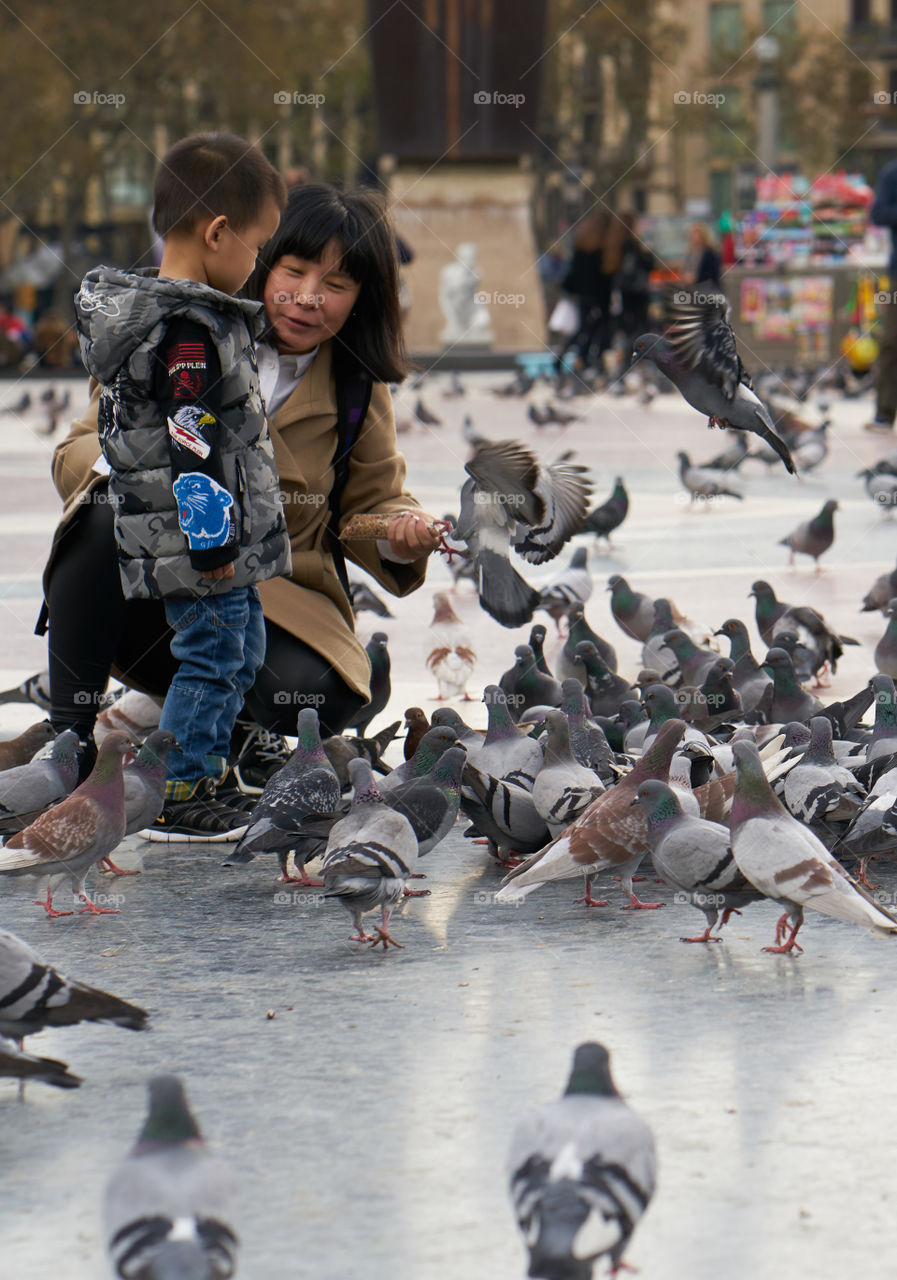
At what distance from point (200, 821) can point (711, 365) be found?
1.66m

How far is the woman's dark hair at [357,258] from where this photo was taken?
15.3 feet

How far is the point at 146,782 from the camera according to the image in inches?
169

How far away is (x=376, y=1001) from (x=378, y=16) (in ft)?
99.6

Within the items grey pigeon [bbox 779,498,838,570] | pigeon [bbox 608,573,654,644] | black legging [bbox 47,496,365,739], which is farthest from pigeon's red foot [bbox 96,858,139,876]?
grey pigeon [bbox 779,498,838,570]

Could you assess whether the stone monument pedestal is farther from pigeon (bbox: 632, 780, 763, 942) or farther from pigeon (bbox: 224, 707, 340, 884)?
pigeon (bbox: 632, 780, 763, 942)

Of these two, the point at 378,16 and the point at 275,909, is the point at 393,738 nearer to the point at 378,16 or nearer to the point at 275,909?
the point at 275,909

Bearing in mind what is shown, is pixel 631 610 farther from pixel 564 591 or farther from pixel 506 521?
pixel 506 521

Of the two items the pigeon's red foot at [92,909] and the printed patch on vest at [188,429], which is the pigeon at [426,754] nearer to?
the pigeon's red foot at [92,909]

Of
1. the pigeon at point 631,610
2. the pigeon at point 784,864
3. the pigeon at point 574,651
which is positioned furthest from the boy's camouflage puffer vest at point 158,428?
the pigeon at point 631,610

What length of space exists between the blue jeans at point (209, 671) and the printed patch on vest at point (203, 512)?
0.19m

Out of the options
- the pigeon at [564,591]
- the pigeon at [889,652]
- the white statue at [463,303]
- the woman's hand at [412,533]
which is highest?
the woman's hand at [412,533]

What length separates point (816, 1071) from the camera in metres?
2.94

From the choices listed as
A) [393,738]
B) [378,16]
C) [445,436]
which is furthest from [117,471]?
[378,16]

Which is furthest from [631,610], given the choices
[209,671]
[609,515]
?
[209,671]
